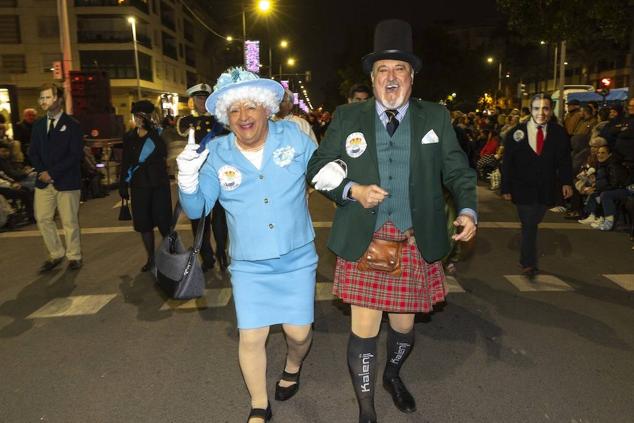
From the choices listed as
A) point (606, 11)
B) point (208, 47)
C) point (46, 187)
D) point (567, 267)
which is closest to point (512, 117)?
point (606, 11)

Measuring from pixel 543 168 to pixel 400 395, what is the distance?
3.56 m

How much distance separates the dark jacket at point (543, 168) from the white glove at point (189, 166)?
4.25 meters

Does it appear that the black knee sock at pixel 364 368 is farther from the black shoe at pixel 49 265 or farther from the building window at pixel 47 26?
the building window at pixel 47 26

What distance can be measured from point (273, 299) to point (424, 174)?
108 cm

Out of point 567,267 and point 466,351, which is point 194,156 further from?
point 567,267

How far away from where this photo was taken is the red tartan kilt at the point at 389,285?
3068mm

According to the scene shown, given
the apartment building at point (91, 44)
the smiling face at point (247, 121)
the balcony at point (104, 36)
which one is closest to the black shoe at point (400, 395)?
the smiling face at point (247, 121)

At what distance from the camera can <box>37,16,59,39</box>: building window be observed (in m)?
42.1

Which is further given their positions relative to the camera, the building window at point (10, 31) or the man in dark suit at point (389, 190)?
the building window at point (10, 31)

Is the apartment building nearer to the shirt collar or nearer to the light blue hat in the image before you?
the light blue hat

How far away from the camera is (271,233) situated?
302 centimetres

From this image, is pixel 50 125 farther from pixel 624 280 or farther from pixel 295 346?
pixel 624 280

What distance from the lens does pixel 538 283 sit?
20.0 feet

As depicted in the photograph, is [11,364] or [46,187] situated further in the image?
[46,187]
